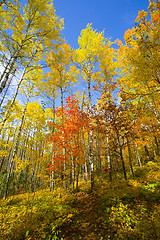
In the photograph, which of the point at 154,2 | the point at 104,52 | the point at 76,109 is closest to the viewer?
the point at 154,2

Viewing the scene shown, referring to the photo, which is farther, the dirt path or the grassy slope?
the dirt path

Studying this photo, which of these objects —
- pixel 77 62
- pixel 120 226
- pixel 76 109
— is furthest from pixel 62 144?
pixel 77 62

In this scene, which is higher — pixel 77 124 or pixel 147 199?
pixel 77 124

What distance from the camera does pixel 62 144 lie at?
Result: 7.34 metres

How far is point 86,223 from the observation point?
4.20 m

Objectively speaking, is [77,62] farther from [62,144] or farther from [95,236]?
[95,236]

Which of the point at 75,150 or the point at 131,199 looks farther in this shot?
the point at 75,150

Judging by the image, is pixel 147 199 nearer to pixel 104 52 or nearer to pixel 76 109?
pixel 76 109

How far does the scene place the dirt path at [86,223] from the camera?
141 inches

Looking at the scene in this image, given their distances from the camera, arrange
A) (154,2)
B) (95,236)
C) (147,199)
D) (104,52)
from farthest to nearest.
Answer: (104,52) < (147,199) < (154,2) < (95,236)

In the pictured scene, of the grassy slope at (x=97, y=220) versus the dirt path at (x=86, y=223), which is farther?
the dirt path at (x=86, y=223)

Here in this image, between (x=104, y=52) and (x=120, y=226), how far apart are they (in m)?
10.8

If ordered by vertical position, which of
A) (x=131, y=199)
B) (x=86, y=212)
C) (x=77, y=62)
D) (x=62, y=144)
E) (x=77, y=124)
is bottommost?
(x=86, y=212)

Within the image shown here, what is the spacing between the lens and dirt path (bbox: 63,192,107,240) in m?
3.57
